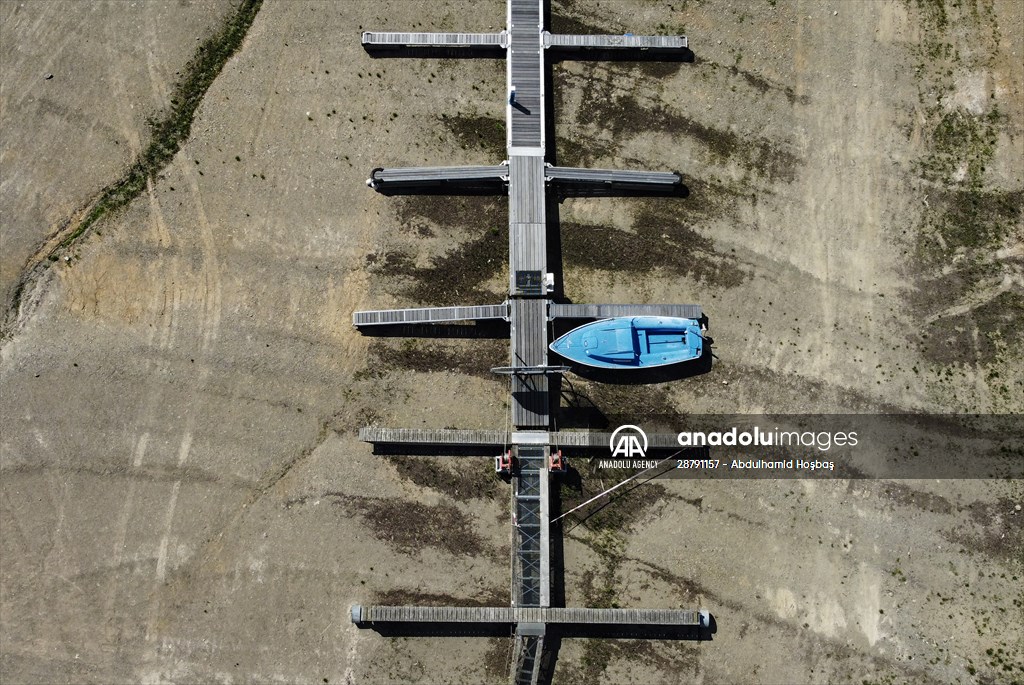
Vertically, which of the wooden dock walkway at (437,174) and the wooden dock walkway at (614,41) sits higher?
the wooden dock walkway at (614,41)

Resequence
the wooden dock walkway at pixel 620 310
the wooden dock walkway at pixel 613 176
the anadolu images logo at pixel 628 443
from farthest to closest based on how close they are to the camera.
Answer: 1. the wooden dock walkway at pixel 613 176
2. the anadolu images logo at pixel 628 443
3. the wooden dock walkway at pixel 620 310

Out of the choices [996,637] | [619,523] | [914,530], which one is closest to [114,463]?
[619,523]

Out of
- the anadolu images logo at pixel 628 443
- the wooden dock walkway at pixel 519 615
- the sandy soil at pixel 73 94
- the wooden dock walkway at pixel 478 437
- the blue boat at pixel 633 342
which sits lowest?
the wooden dock walkway at pixel 519 615

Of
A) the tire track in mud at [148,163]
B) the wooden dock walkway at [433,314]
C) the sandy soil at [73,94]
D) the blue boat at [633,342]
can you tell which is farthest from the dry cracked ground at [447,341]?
the blue boat at [633,342]

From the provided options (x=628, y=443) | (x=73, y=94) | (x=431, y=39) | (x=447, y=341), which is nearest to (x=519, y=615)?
(x=628, y=443)

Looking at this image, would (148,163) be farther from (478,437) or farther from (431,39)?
(478,437)

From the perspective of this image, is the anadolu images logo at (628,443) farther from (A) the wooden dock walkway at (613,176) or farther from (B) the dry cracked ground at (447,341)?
(A) the wooden dock walkway at (613,176)

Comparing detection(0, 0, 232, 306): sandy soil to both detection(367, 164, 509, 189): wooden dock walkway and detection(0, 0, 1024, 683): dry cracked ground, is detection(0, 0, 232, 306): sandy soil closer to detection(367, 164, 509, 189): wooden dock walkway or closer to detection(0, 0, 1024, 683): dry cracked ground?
detection(0, 0, 1024, 683): dry cracked ground

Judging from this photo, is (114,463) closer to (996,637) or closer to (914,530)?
(914,530)
